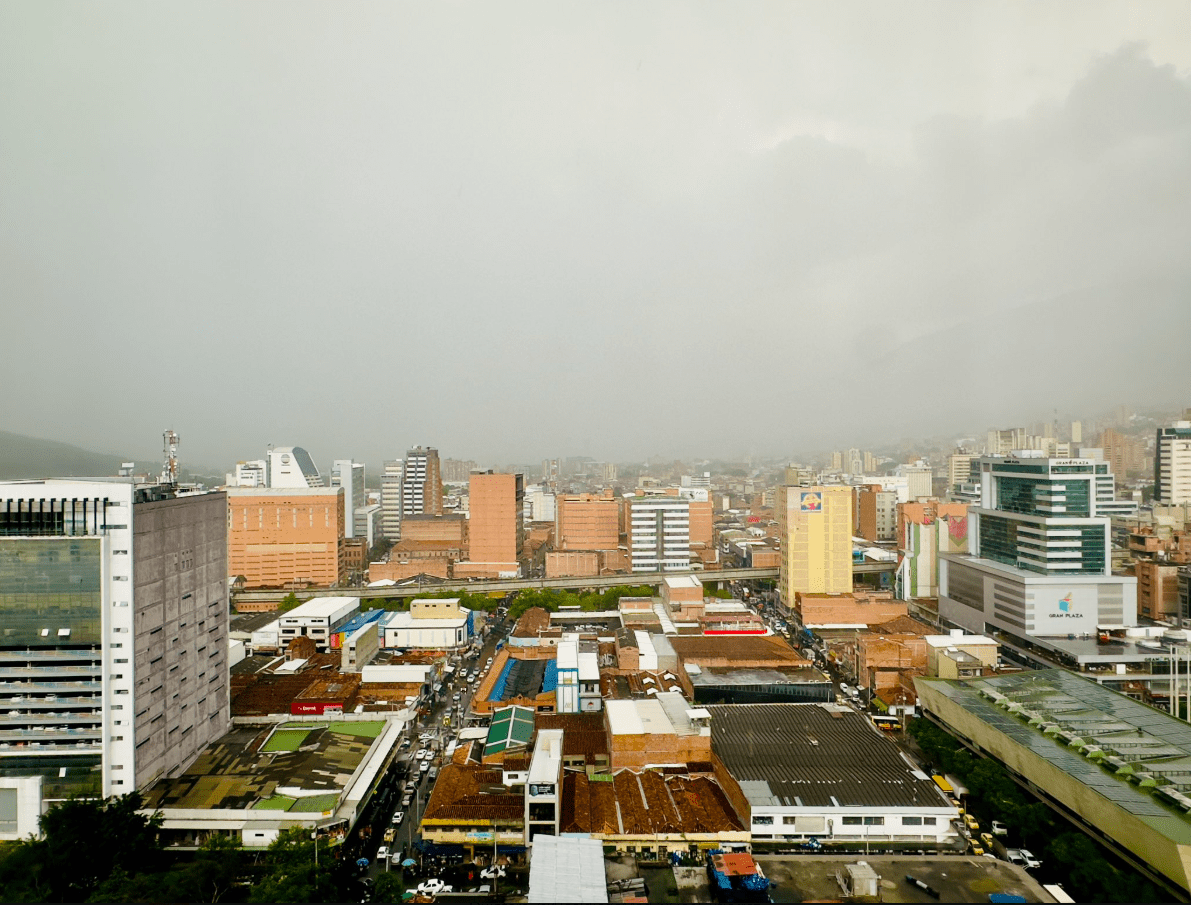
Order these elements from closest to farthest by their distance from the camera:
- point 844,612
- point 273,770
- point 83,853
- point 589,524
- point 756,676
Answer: point 83,853, point 273,770, point 756,676, point 844,612, point 589,524

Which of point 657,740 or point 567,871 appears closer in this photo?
point 567,871

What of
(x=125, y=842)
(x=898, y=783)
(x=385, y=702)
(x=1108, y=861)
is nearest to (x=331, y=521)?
(x=385, y=702)

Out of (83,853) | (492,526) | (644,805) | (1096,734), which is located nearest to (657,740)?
(644,805)

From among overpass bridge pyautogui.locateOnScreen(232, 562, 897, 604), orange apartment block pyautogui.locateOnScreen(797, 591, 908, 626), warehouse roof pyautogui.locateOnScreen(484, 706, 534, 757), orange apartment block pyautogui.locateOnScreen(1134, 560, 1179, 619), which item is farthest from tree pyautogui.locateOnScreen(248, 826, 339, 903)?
orange apartment block pyautogui.locateOnScreen(1134, 560, 1179, 619)

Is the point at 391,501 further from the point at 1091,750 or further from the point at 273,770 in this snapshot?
the point at 1091,750

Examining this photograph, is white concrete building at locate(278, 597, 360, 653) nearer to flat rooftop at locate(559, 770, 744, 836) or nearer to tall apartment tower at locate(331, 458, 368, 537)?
flat rooftop at locate(559, 770, 744, 836)

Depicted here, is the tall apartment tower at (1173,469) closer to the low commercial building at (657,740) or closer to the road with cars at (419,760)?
the low commercial building at (657,740)

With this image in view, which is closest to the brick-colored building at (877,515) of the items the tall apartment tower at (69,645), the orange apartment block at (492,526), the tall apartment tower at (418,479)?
the orange apartment block at (492,526)
